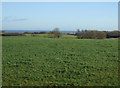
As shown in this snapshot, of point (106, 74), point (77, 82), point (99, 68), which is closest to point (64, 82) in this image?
point (77, 82)

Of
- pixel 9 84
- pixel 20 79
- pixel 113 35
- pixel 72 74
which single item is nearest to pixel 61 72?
pixel 72 74

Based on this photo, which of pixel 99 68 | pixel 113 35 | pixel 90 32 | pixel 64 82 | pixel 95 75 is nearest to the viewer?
pixel 64 82

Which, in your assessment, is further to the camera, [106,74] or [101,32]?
[101,32]

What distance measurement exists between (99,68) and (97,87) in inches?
119

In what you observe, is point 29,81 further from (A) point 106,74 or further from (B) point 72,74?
(A) point 106,74

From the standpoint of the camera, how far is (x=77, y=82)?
22.3ft

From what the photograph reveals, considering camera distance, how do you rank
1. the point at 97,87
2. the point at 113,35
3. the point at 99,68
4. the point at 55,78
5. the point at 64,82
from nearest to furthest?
the point at 97,87 → the point at 64,82 → the point at 55,78 → the point at 99,68 → the point at 113,35

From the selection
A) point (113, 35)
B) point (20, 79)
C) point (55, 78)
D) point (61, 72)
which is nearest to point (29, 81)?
point (20, 79)

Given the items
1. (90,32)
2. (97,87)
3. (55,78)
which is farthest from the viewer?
(90,32)

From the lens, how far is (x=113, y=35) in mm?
51938

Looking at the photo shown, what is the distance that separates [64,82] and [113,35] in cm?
4793

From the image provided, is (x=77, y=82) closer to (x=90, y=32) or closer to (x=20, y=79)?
(x=20, y=79)

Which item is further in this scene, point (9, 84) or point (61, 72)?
point (61, 72)

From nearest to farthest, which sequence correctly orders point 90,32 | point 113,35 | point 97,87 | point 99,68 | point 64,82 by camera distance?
point 97,87
point 64,82
point 99,68
point 113,35
point 90,32
